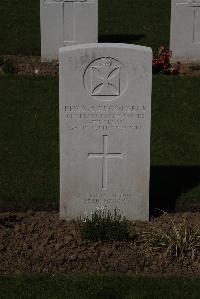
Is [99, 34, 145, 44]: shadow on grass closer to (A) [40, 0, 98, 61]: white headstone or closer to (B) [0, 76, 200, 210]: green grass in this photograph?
(A) [40, 0, 98, 61]: white headstone

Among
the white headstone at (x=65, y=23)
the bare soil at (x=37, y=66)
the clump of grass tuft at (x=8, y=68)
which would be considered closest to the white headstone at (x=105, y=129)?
the clump of grass tuft at (x=8, y=68)

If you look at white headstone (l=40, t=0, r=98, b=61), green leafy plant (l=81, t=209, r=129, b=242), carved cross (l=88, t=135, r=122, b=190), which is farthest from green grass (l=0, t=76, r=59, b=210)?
white headstone (l=40, t=0, r=98, b=61)

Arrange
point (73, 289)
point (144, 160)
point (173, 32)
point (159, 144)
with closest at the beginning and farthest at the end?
point (73, 289)
point (144, 160)
point (159, 144)
point (173, 32)

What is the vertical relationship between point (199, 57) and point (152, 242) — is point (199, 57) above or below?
above

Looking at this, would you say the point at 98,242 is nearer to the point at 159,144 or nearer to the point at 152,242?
the point at 152,242

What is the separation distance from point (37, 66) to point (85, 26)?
121 centimetres

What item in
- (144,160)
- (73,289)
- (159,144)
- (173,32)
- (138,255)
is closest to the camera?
(73,289)

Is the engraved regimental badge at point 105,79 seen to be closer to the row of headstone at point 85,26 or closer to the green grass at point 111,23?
the row of headstone at point 85,26

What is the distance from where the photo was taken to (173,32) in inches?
574

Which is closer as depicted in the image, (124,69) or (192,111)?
(124,69)

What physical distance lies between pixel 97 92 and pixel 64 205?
4.04 feet

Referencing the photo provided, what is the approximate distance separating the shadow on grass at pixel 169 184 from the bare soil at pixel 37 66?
4.56 metres

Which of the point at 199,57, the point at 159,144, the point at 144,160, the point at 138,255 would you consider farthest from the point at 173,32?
the point at 138,255

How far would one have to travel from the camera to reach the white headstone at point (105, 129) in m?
7.48
